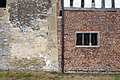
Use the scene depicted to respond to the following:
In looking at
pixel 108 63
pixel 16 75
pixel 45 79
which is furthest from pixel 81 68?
pixel 16 75

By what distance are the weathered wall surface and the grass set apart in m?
0.79

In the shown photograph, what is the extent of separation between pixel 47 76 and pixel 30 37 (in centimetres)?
294

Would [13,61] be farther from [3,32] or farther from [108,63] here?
[108,63]

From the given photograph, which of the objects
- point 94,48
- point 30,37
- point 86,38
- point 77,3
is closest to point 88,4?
point 77,3

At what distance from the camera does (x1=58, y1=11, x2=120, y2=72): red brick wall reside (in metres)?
17.3

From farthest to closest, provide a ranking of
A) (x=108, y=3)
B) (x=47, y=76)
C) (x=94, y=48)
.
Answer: (x=108, y=3) < (x=94, y=48) < (x=47, y=76)

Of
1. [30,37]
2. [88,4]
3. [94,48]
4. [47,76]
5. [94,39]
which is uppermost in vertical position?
[88,4]

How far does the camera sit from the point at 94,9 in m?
17.5

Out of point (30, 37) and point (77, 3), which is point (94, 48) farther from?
point (30, 37)

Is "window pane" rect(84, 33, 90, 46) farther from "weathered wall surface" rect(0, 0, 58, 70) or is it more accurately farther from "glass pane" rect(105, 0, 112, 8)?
"glass pane" rect(105, 0, 112, 8)

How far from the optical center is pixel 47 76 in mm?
15914

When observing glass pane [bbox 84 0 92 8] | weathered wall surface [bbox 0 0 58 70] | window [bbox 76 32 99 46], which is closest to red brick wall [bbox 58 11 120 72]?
window [bbox 76 32 99 46]

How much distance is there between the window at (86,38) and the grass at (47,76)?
2.11m

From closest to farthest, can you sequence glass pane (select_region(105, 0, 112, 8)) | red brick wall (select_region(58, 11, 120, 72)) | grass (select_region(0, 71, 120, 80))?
grass (select_region(0, 71, 120, 80)) → red brick wall (select_region(58, 11, 120, 72)) → glass pane (select_region(105, 0, 112, 8))
